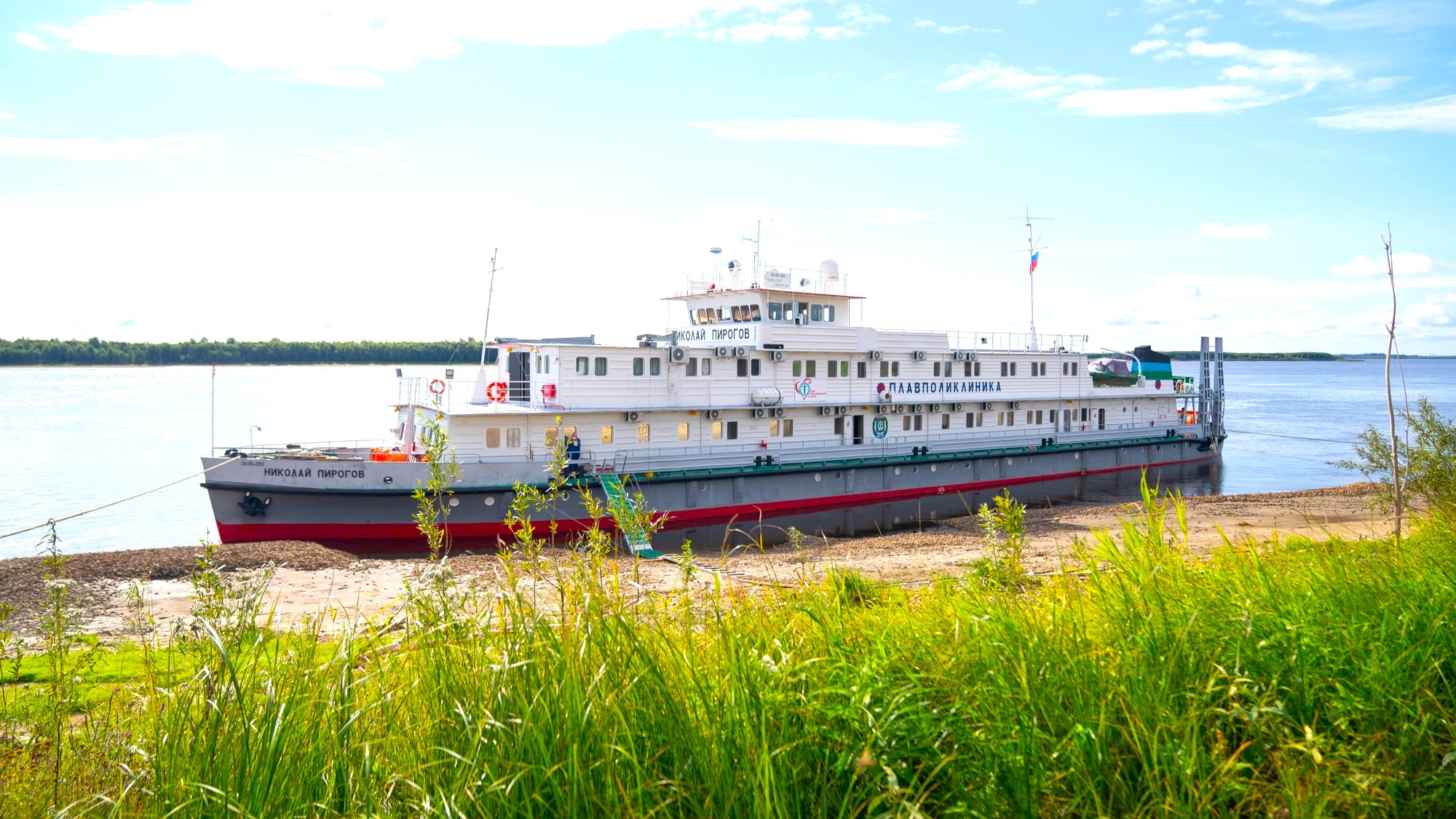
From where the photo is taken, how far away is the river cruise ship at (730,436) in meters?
22.2

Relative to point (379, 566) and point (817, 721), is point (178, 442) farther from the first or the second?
point (817, 721)

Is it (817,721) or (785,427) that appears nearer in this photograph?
(817,721)

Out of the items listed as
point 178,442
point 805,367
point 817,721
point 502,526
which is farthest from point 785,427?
point 178,442

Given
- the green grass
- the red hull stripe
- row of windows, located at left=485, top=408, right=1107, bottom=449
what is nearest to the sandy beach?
the red hull stripe

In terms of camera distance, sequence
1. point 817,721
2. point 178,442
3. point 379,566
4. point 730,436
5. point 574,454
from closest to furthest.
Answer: point 817,721 < point 379,566 < point 574,454 < point 730,436 < point 178,442

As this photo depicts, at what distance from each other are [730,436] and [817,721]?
78.9ft

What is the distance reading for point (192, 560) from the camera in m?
18.0

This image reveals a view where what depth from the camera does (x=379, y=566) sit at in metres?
18.6

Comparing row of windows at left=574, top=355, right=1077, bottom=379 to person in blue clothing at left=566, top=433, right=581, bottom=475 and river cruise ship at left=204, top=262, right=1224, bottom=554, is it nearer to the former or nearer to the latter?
river cruise ship at left=204, top=262, right=1224, bottom=554

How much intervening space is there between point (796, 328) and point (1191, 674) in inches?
984

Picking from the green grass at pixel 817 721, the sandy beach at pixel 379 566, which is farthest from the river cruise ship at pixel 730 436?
the green grass at pixel 817 721

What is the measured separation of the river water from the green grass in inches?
1012

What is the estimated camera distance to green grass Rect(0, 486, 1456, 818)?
3.03 m

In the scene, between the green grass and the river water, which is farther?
the river water
